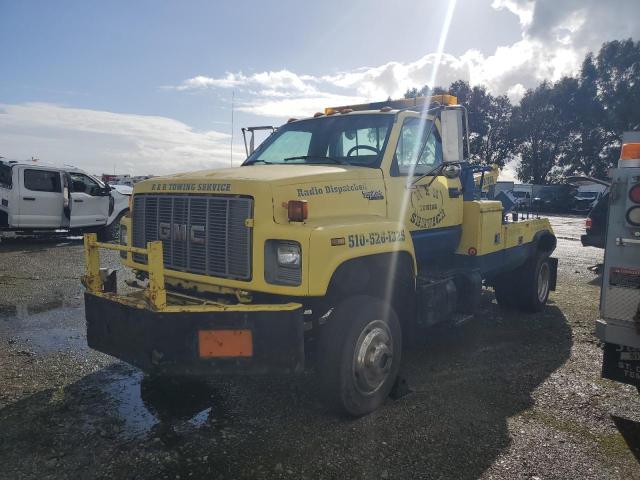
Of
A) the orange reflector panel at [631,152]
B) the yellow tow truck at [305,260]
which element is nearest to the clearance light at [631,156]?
the orange reflector panel at [631,152]

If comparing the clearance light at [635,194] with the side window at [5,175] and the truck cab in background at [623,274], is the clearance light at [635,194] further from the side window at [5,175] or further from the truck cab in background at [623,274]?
the side window at [5,175]

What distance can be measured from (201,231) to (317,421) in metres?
1.71

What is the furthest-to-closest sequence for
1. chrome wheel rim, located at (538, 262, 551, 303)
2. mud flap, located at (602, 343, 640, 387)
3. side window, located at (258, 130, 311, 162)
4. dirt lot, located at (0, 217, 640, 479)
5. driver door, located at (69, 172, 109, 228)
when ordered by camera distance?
driver door, located at (69, 172, 109, 228)
chrome wheel rim, located at (538, 262, 551, 303)
side window, located at (258, 130, 311, 162)
mud flap, located at (602, 343, 640, 387)
dirt lot, located at (0, 217, 640, 479)

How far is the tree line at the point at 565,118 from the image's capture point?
122ft

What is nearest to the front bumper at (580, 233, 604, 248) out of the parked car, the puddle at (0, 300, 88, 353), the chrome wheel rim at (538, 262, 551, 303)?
the parked car

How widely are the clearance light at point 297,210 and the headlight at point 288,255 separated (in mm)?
201

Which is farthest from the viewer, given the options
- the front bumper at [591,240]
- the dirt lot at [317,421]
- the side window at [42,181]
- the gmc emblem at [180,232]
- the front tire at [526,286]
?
the side window at [42,181]

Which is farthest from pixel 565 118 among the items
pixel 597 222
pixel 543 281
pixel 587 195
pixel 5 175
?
pixel 5 175

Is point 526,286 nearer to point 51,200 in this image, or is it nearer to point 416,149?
point 416,149

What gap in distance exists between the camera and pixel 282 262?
11.7 ft

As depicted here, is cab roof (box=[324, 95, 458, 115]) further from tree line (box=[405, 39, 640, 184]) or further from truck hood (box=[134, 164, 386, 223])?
tree line (box=[405, 39, 640, 184])

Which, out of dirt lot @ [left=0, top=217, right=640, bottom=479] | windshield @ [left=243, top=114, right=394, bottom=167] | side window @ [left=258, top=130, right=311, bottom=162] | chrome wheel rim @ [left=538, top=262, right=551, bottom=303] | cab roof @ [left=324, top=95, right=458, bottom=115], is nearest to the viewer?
dirt lot @ [left=0, top=217, right=640, bottom=479]

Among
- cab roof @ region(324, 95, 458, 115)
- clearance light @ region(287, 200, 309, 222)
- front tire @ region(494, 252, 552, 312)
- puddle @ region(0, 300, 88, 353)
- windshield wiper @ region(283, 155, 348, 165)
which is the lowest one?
puddle @ region(0, 300, 88, 353)

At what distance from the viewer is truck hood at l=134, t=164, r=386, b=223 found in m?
3.70
